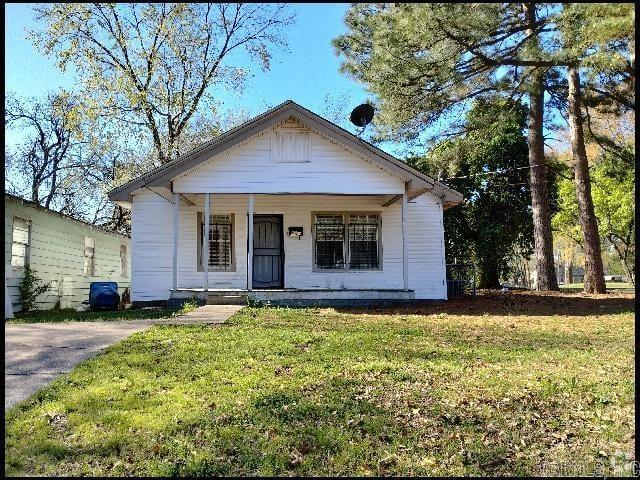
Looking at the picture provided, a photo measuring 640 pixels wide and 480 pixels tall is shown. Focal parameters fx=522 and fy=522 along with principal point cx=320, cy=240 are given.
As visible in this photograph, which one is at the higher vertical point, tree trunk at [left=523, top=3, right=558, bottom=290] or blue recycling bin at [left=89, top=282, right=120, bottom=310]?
tree trunk at [left=523, top=3, right=558, bottom=290]

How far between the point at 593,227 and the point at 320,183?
8.29 meters

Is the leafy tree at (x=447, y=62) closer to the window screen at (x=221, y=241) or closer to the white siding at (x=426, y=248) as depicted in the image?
the white siding at (x=426, y=248)

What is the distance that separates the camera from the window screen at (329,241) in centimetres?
1422

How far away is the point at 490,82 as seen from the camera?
1558cm

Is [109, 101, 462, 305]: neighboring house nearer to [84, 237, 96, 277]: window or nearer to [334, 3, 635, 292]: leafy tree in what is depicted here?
[334, 3, 635, 292]: leafy tree

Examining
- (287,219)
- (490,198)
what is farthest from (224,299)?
(490,198)

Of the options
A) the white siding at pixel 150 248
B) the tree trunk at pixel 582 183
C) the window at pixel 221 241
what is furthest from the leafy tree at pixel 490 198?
the white siding at pixel 150 248

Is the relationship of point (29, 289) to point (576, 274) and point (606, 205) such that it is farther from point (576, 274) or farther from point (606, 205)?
point (576, 274)

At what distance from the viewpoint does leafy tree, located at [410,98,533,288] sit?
20.9 metres

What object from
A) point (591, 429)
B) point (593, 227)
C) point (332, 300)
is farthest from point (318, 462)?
point (593, 227)

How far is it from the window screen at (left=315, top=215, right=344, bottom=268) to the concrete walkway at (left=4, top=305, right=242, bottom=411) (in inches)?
179

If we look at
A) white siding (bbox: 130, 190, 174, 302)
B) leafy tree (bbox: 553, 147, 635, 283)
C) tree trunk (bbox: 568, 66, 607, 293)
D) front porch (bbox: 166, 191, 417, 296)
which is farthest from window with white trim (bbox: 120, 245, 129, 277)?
leafy tree (bbox: 553, 147, 635, 283)

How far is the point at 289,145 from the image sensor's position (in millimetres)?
12719

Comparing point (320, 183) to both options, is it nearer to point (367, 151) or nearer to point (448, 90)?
point (367, 151)
